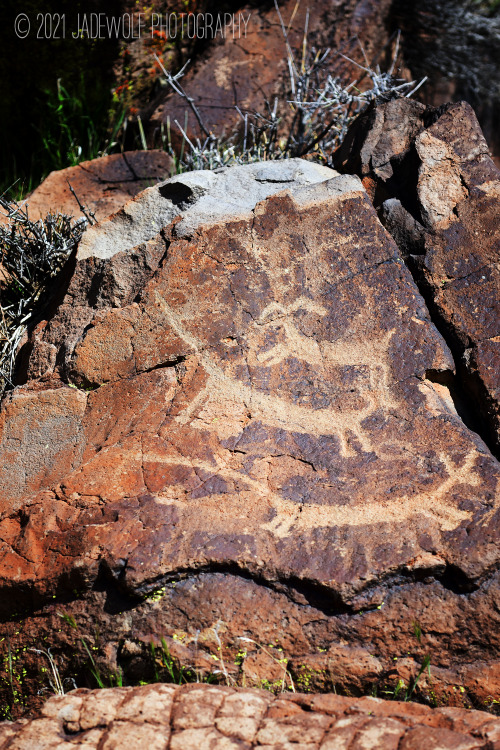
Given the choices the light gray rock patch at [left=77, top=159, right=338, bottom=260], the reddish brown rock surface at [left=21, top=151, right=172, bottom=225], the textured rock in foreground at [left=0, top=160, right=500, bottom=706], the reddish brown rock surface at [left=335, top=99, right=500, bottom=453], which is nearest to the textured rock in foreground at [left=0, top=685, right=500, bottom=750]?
the textured rock in foreground at [left=0, top=160, right=500, bottom=706]

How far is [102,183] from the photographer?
375 cm

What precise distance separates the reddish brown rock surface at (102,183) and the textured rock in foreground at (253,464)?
3.08 feet

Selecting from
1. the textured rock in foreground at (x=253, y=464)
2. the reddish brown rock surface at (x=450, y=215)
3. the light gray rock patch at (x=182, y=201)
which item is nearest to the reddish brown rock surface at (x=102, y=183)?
the light gray rock patch at (x=182, y=201)

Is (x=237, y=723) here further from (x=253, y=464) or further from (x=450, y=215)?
(x=450, y=215)

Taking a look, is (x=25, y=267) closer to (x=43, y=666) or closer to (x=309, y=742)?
(x=43, y=666)

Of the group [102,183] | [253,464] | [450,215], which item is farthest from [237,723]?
[102,183]

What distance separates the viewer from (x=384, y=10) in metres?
4.65

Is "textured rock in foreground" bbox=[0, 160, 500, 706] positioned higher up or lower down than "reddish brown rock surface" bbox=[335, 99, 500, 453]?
lower down

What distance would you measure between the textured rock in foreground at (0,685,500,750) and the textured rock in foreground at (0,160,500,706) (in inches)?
7.1

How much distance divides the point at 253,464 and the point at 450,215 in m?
1.10

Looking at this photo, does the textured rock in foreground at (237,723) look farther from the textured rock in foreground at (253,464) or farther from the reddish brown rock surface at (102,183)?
the reddish brown rock surface at (102,183)

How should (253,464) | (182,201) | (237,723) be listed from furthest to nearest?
1. (182,201)
2. (253,464)
3. (237,723)

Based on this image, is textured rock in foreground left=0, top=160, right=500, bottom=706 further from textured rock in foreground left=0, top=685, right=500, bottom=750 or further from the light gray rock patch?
textured rock in foreground left=0, top=685, right=500, bottom=750

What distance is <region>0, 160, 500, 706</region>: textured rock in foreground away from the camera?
5.98 ft
